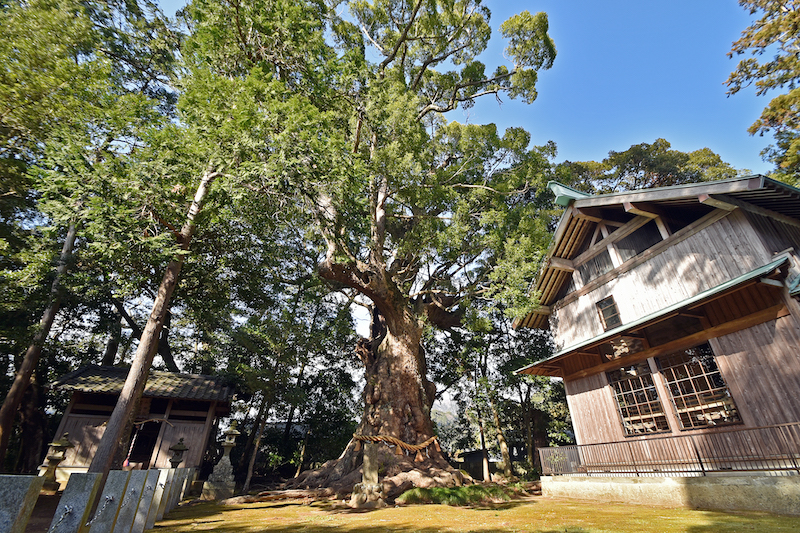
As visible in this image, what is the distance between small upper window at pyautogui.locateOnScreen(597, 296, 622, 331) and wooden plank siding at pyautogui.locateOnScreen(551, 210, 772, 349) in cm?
15

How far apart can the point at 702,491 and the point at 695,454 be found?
818mm

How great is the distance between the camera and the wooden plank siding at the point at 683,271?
7.98 metres

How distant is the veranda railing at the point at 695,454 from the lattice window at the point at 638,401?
0.50 m

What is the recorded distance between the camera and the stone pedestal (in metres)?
8.34

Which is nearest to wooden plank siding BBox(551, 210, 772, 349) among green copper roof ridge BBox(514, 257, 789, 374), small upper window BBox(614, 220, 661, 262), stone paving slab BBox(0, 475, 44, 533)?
small upper window BBox(614, 220, 661, 262)

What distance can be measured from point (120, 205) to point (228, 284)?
773 cm

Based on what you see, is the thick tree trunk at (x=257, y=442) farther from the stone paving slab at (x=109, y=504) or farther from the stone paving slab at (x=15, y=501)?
the stone paving slab at (x=15, y=501)

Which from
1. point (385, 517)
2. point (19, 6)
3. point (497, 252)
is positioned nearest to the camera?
point (385, 517)

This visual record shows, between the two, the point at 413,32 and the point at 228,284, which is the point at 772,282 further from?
the point at 228,284

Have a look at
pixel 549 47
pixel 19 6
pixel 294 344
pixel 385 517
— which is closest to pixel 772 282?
pixel 385 517

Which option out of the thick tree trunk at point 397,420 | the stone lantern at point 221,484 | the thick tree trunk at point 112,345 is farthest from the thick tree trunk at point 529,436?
the thick tree trunk at point 112,345

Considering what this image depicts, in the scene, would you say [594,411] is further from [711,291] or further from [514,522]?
[514,522]

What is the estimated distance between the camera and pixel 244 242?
12.7 metres

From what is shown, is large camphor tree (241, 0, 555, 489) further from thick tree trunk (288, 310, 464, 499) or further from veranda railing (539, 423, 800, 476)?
veranda railing (539, 423, 800, 476)
